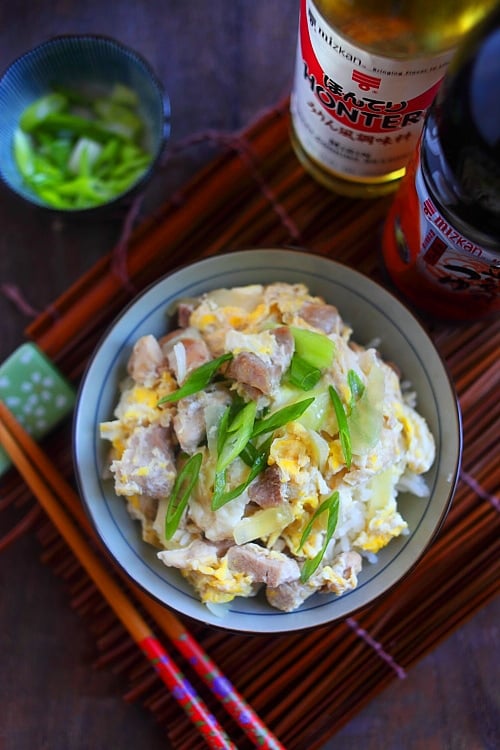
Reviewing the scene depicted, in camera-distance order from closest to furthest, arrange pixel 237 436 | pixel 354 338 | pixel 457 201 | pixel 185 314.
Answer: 1. pixel 457 201
2. pixel 237 436
3. pixel 185 314
4. pixel 354 338

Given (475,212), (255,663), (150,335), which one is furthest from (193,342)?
(255,663)

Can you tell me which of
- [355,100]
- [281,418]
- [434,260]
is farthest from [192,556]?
[355,100]

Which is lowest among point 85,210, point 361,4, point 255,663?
point 255,663

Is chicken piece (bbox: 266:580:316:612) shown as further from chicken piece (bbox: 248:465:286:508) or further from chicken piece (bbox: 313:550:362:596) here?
chicken piece (bbox: 248:465:286:508)

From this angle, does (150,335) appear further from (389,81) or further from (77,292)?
(389,81)

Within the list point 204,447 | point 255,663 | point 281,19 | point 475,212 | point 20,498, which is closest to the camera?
point 475,212

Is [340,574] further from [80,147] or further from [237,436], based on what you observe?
[80,147]

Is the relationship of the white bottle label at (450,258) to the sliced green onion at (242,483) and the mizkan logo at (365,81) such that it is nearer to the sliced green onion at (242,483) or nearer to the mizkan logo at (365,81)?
the mizkan logo at (365,81)
